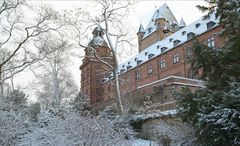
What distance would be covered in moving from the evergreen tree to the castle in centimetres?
219

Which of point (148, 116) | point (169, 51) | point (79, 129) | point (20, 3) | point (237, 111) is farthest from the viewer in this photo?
point (169, 51)

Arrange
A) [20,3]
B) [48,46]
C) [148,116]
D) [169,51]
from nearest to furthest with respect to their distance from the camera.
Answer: [148,116]
[20,3]
[48,46]
[169,51]

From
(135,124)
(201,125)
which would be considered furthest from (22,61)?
(201,125)

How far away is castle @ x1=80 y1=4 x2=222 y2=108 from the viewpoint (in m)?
28.5

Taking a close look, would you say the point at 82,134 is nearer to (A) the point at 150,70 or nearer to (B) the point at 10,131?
(B) the point at 10,131

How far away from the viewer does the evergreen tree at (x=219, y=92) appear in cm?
924

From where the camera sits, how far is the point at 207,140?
10.1 m

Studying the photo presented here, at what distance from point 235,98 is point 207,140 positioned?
1825 mm

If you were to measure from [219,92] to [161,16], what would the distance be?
56.2 metres

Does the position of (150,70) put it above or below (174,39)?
below

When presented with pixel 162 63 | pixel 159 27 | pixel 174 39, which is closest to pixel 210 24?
pixel 174 39

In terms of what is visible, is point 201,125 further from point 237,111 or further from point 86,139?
point 86,139

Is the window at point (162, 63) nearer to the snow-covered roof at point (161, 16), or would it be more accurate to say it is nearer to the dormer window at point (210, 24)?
the dormer window at point (210, 24)

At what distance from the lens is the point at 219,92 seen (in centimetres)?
1021
